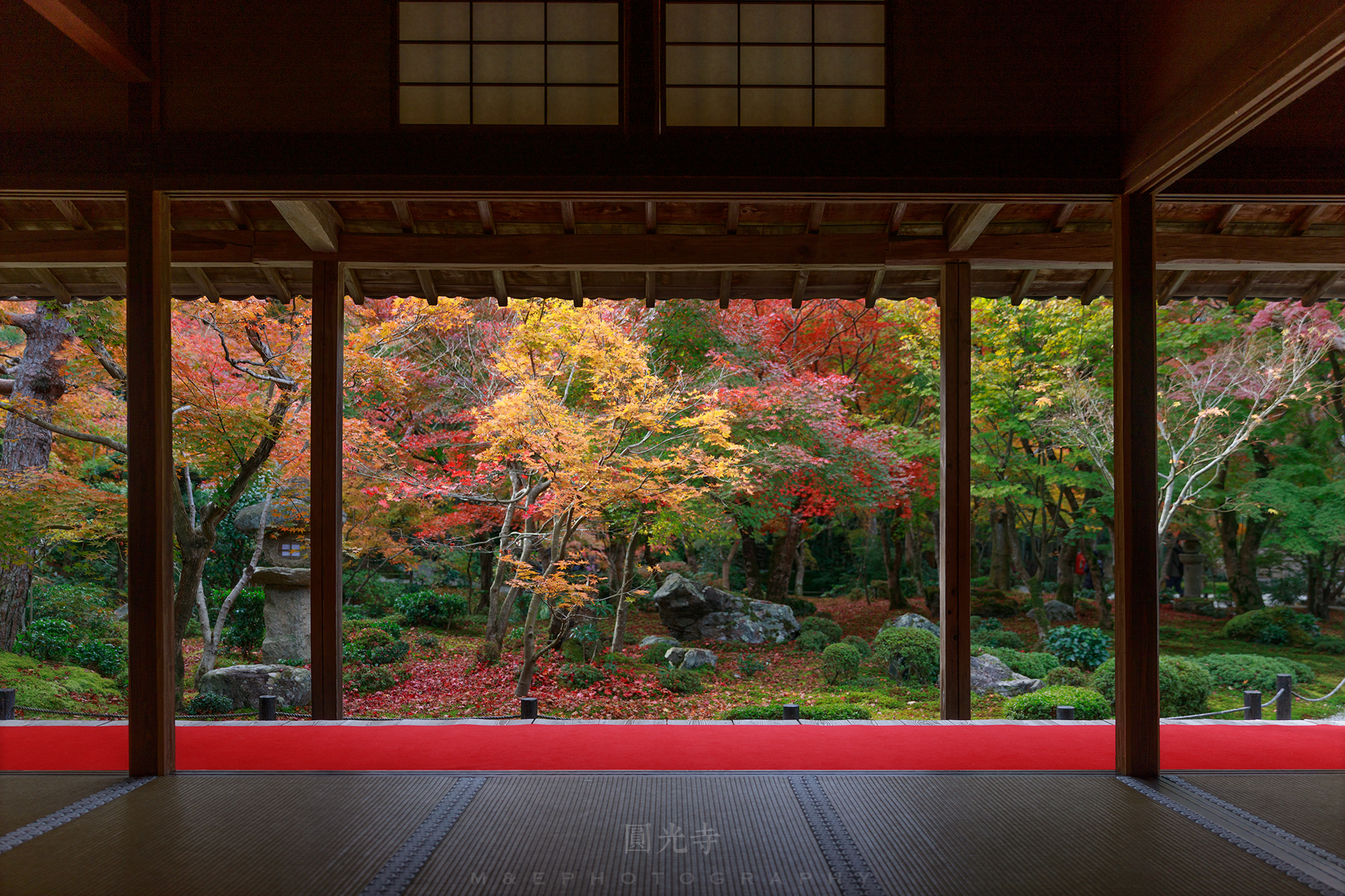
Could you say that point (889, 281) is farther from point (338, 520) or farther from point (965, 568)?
point (338, 520)

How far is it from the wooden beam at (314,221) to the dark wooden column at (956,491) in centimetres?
314

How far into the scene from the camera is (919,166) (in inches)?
115

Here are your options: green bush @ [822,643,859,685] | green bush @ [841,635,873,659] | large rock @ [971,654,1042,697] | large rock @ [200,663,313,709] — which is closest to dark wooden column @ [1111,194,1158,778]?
large rock @ [971,654,1042,697]

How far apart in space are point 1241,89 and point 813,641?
7659mm

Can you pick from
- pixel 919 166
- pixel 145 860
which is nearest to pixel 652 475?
pixel 919 166

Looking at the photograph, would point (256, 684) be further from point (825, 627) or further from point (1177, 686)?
point (1177, 686)

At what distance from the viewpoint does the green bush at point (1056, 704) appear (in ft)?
17.2

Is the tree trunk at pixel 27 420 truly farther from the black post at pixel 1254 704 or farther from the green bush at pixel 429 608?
the black post at pixel 1254 704

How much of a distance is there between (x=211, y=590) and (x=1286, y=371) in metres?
12.3

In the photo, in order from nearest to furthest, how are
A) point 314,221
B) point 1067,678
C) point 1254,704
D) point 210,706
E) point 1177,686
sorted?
point 314,221, point 1254,704, point 1177,686, point 210,706, point 1067,678

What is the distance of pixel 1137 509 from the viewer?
2.87m

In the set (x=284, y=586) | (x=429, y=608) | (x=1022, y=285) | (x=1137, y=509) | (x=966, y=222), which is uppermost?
(x=966, y=222)

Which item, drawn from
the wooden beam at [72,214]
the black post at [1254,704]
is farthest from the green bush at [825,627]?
the wooden beam at [72,214]

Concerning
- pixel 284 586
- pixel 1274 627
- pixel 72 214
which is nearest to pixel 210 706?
pixel 284 586
